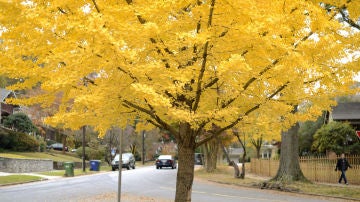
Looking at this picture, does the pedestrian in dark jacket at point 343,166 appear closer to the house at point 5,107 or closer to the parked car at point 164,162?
the parked car at point 164,162

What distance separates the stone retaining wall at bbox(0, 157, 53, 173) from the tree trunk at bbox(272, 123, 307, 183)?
1925 cm

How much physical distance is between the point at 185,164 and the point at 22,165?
2833 centimetres

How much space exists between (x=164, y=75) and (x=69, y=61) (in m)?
1.57

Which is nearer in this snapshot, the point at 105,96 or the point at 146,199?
the point at 105,96

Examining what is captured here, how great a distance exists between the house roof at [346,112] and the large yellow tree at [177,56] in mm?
27523

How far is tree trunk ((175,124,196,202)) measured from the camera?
954 cm

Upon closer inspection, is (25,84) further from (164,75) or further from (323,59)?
(323,59)

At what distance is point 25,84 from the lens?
912 centimetres

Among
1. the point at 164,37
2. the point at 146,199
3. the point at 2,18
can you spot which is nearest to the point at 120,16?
the point at 164,37

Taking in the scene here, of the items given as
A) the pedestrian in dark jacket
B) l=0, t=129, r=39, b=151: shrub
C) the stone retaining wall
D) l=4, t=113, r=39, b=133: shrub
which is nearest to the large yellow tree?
the pedestrian in dark jacket

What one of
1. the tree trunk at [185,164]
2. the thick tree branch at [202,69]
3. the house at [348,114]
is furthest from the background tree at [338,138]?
the thick tree branch at [202,69]

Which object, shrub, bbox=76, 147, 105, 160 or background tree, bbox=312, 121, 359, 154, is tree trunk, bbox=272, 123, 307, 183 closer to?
background tree, bbox=312, 121, 359, 154

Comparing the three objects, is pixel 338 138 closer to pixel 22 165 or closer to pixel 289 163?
pixel 289 163

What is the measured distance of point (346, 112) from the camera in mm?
36969
